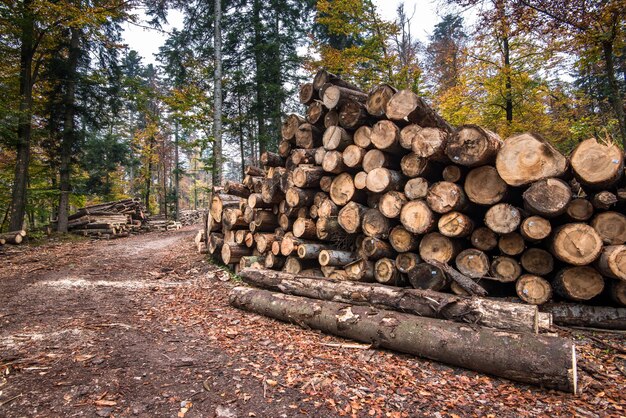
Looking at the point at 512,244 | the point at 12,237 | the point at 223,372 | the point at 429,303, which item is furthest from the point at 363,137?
the point at 12,237

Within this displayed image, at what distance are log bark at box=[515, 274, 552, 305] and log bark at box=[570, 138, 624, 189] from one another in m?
1.35

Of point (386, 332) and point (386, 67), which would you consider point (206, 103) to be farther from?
point (386, 332)

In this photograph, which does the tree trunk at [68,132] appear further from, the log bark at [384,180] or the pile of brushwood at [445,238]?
the log bark at [384,180]

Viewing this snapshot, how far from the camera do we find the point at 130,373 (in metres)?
2.94

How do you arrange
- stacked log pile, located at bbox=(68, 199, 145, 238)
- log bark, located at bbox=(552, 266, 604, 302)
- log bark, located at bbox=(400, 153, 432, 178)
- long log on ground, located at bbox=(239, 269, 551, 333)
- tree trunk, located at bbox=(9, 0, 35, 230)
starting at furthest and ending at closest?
stacked log pile, located at bbox=(68, 199, 145, 238), tree trunk, located at bbox=(9, 0, 35, 230), log bark, located at bbox=(400, 153, 432, 178), log bark, located at bbox=(552, 266, 604, 302), long log on ground, located at bbox=(239, 269, 551, 333)

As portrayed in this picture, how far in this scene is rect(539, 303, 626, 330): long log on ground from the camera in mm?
3795

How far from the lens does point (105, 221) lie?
15.3 metres

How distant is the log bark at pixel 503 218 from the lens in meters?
4.06

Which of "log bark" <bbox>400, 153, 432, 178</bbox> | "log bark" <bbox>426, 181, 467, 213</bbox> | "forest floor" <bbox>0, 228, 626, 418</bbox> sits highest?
"log bark" <bbox>400, 153, 432, 178</bbox>

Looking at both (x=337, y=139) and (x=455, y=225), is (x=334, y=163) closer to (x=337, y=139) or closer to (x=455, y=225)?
(x=337, y=139)

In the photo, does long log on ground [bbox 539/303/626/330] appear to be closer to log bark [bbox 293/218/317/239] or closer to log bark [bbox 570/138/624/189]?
log bark [bbox 570/138/624/189]

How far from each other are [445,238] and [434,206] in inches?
21.1

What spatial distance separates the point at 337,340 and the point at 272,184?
365 cm

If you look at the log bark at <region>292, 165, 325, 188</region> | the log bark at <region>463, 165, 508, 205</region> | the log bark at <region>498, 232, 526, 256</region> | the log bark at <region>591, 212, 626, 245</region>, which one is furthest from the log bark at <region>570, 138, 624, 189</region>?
the log bark at <region>292, 165, 325, 188</region>
